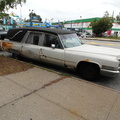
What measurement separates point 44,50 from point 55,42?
23.2 inches

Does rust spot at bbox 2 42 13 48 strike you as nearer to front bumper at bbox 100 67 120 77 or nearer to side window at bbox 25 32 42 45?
side window at bbox 25 32 42 45

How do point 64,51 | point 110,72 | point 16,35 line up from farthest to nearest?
1. point 16,35
2. point 64,51
3. point 110,72

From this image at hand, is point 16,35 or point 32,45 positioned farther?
point 16,35

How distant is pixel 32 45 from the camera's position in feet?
18.2

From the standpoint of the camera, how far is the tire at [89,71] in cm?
421

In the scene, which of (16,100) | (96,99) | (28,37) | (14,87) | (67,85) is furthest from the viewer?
(28,37)

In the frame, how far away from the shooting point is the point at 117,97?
324 centimetres

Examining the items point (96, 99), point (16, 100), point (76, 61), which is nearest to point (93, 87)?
point (96, 99)

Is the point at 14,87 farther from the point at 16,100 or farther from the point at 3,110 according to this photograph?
the point at 3,110

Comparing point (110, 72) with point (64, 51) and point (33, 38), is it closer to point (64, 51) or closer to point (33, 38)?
point (64, 51)

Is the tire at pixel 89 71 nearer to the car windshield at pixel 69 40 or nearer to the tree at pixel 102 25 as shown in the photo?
the car windshield at pixel 69 40

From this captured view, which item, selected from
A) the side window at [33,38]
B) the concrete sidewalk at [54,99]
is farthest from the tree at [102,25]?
the concrete sidewalk at [54,99]

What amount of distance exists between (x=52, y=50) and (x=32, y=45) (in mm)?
1191

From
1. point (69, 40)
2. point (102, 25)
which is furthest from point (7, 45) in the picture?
point (102, 25)
